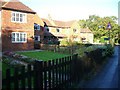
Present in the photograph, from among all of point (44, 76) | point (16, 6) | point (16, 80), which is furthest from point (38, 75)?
point (16, 6)

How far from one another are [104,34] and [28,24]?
6015cm

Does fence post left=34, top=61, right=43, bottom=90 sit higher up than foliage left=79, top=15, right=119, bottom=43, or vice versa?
foliage left=79, top=15, right=119, bottom=43

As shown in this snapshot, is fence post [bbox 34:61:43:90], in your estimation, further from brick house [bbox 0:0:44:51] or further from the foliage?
the foliage

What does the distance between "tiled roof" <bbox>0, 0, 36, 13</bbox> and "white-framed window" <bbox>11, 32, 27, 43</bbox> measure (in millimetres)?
3408

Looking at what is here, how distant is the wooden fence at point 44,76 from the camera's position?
4.32 metres

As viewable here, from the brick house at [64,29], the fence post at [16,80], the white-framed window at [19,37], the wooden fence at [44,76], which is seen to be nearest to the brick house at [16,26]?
the white-framed window at [19,37]

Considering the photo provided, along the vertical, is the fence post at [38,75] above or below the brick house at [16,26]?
below

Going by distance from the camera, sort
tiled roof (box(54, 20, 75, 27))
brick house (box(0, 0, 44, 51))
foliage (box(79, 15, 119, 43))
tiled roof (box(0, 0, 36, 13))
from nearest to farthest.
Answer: brick house (box(0, 0, 44, 51)) → tiled roof (box(0, 0, 36, 13)) → tiled roof (box(54, 20, 75, 27)) → foliage (box(79, 15, 119, 43))

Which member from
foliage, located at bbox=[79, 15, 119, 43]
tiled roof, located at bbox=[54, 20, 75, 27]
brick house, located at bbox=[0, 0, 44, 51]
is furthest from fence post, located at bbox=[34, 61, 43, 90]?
foliage, located at bbox=[79, 15, 119, 43]

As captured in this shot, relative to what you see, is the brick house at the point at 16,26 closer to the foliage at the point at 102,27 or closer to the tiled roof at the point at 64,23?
the tiled roof at the point at 64,23

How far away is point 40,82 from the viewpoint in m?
5.49

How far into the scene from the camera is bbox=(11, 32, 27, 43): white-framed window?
3262 centimetres

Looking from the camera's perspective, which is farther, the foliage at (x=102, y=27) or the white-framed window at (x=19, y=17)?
the foliage at (x=102, y=27)

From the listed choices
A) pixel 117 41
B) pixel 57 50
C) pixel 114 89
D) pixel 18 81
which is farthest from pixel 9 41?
pixel 117 41
